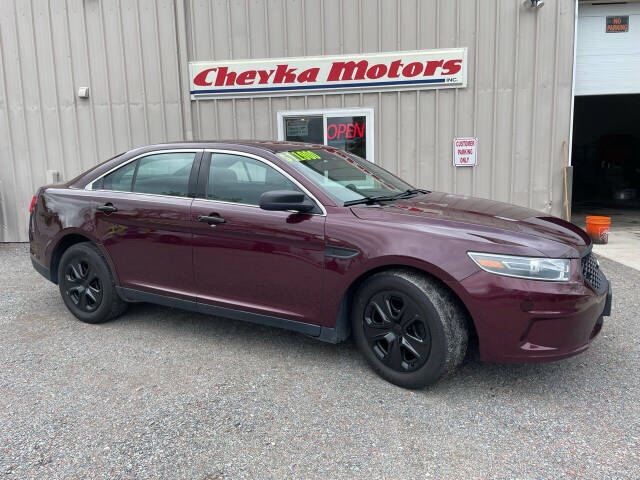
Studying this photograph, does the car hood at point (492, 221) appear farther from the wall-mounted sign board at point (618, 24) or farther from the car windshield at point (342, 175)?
the wall-mounted sign board at point (618, 24)

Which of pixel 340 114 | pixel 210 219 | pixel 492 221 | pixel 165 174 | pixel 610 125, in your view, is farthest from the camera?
pixel 610 125

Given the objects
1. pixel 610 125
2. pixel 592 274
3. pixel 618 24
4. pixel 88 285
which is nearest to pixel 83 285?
pixel 88 285

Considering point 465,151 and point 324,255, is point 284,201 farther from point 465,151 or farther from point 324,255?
point 465,151

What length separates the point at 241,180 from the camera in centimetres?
386

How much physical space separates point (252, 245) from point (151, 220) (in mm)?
976

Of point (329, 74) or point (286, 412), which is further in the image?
point (329, 74)

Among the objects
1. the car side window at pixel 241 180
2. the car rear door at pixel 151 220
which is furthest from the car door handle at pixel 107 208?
the car side window at pixel 241 180

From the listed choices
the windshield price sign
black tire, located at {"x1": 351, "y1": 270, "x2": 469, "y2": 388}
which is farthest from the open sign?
black tire, located at {"x1": 351, "y1": 270, "x2": 469, "y2": 388}

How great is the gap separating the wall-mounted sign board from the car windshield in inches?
238

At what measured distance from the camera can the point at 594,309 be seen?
308 centimetres

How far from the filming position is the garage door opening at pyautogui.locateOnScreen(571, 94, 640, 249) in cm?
1430

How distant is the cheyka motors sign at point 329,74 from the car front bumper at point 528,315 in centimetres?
547

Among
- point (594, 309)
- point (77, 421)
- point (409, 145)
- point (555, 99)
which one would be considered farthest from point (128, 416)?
point (555, 99)

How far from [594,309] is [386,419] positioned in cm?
140
